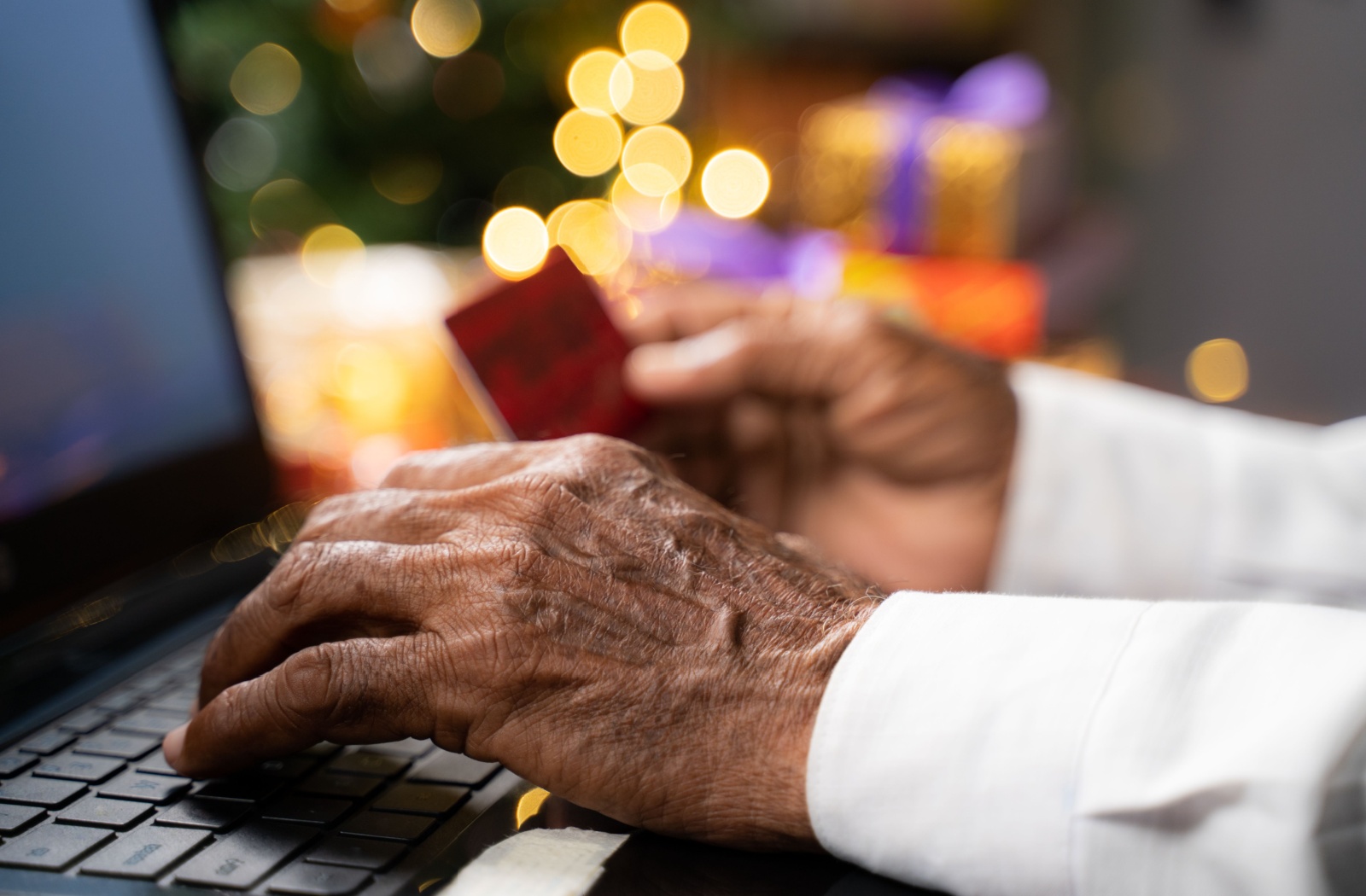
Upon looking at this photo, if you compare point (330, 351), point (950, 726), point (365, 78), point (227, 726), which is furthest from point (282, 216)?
point (950, 726)

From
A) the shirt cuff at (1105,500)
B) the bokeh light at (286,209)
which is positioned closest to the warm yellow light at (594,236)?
the bokeh light at (286,209)

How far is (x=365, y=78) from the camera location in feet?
4.46

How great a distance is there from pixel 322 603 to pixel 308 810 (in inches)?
2.8

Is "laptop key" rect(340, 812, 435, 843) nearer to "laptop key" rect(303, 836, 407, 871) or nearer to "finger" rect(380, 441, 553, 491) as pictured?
"laptop key" rect(303, 836, 407, 871)

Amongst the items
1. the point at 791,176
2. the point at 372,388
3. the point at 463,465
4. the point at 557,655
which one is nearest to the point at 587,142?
the point at 791,176

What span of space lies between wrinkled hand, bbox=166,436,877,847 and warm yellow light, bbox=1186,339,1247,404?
2.40ft

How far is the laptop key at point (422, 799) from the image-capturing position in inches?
14.3

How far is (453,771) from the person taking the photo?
0.39m

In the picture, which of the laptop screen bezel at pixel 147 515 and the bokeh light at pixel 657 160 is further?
the bokeh light at pixel 657 160

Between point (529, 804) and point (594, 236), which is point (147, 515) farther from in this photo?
point (594, 236)

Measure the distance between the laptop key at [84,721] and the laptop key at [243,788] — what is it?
9cm

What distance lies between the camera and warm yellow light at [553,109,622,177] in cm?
148

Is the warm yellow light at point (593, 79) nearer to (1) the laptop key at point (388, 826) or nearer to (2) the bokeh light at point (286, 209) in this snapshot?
(2) the bokeh light at point (286, 209)

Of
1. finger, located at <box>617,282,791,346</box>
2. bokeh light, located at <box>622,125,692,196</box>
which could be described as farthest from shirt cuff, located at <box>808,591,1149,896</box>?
bokeh light, located at <box>622,125,692,196</box>
